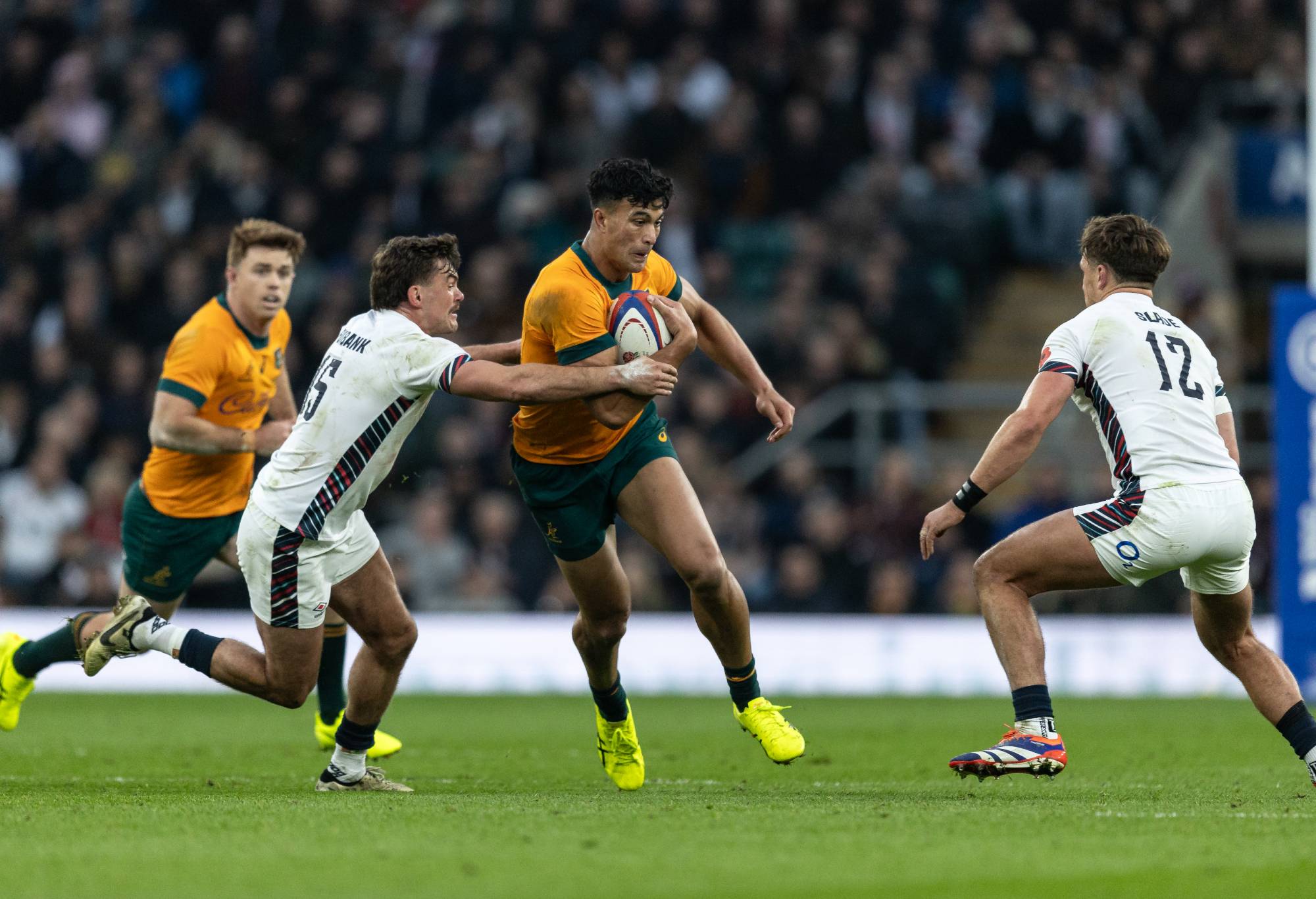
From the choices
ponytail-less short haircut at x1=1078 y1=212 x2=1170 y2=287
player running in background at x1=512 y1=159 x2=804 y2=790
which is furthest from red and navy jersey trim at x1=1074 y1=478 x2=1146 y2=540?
player running in background at x1=512 y1=159 x2=804 y2=790

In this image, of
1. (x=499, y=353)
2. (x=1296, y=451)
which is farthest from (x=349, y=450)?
(x=1296, y=451)

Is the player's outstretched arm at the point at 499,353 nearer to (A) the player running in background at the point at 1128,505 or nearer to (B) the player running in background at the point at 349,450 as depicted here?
(B) the player running in background at the point at 349,450

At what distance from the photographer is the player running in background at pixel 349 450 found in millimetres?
6914

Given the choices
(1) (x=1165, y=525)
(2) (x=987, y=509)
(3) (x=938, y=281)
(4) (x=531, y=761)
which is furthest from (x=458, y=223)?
(1) (x=1165, y=525)

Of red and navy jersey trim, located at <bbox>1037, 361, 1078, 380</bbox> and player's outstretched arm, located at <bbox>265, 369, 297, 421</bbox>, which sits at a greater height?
red and navy jersey trim, located at <bbox>1037, 361, 1078, 380</bbox>

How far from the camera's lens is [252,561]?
7176 mm

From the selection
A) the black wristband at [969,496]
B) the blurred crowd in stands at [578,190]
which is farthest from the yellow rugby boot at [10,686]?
the blurred crowd in stands at [578,190]

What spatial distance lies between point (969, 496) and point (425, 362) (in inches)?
86.6

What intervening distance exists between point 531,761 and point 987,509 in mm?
8557

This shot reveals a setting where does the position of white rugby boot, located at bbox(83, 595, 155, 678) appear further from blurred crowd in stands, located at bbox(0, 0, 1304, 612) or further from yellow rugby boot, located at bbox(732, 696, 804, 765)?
blurred crowd in stands, located at bbox(0, 0, 1304, 612)

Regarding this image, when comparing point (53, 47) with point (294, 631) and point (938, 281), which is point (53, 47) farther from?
point (294, 631)

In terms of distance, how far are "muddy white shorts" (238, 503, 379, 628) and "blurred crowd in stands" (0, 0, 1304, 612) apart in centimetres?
829

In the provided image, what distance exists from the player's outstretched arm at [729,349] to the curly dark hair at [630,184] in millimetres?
637

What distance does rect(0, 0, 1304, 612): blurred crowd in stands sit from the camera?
51.6 feet
